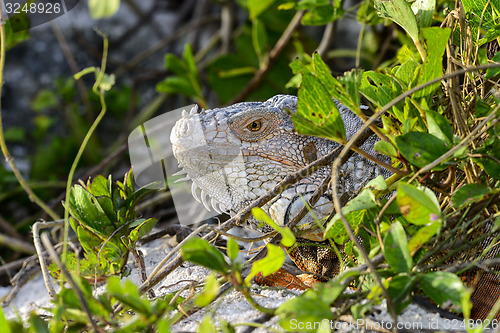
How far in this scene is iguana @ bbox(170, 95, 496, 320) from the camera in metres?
1.37

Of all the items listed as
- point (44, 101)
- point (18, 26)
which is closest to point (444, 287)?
point (18, 26)

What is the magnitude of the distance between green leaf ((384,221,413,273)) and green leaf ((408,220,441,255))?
0.13 ft

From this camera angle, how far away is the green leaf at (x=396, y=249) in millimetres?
990

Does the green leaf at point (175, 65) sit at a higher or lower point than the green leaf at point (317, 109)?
higher

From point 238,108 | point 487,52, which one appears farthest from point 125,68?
point 487,52

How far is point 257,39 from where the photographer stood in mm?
2412

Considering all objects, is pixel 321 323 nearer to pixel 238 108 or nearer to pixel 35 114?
pixel 238 108

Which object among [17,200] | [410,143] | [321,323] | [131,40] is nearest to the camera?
[321,323]

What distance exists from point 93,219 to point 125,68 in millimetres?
2123

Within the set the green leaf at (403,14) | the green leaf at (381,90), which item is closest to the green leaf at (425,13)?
the green leaf at (403,14)

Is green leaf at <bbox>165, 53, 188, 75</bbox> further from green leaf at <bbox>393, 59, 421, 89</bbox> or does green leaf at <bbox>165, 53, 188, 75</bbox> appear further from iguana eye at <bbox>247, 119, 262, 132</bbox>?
green leaf at <bbox>393, 59, 421, 89</bbox>

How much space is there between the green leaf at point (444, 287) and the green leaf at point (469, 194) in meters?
0.16

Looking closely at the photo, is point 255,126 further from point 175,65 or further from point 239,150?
point 175,65

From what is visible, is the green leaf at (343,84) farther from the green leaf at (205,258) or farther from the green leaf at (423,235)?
the green leaf at (205,258)
